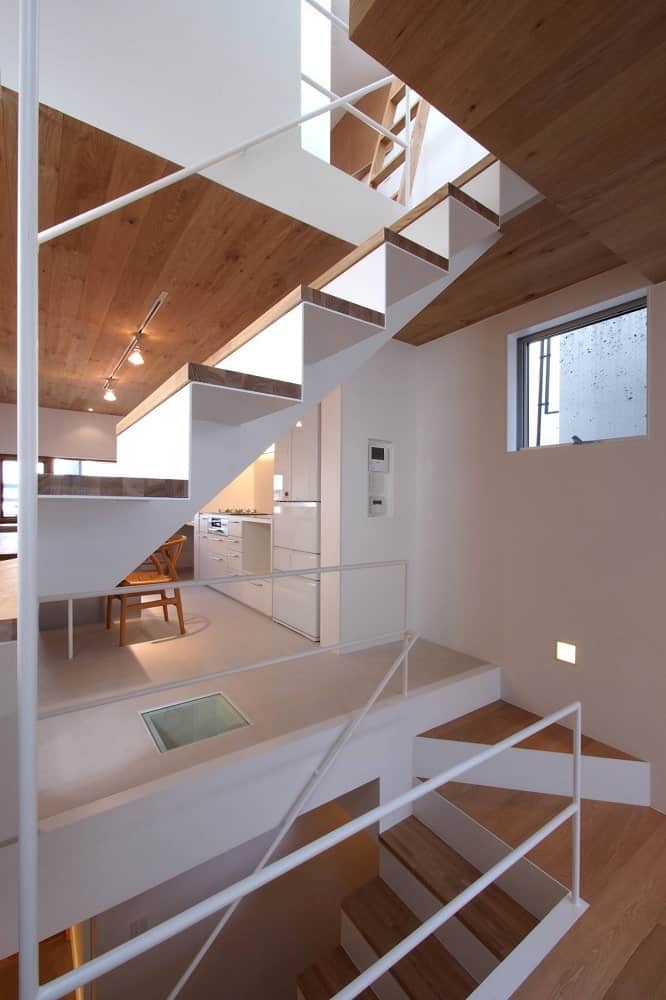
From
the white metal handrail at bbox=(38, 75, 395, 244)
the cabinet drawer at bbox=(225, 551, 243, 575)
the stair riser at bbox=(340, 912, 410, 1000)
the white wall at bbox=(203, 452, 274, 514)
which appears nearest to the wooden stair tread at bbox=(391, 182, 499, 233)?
the white metal handrail at bbox=(38, 75, 395, 244)

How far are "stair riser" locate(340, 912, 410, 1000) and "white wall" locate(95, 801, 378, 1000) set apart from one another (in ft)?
3.52

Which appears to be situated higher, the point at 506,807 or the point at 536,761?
the point at 536,761

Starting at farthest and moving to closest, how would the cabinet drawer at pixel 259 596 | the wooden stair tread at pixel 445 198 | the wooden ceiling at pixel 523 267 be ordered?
the cabinet drawer at pixel 259 596
the wooden ceiling at pixel 523 267
the wooden stair tread at pixel 445 198

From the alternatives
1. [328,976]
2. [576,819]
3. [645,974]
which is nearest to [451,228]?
[576,819]

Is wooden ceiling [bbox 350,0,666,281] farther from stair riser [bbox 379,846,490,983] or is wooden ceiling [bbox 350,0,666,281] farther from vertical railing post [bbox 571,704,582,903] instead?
stair riser [bbox 379,846,490,983]

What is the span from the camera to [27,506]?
0.52 m

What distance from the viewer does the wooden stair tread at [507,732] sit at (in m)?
2.35

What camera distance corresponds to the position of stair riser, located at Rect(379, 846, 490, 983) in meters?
1.80

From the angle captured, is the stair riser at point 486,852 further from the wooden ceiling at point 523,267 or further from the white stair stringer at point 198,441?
the wooden ceiling at point 523,267

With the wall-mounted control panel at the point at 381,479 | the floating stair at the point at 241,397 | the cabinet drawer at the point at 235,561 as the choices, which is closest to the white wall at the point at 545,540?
the wall-mounted control panel at the point at 381,479

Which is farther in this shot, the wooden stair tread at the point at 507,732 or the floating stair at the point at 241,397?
the wooden stair tread at the point at 507,732

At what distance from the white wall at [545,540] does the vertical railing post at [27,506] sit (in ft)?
8.40

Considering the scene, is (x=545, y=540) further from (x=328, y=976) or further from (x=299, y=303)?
(x=328, y=976)

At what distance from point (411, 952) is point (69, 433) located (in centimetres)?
626
